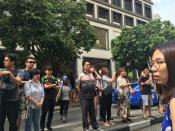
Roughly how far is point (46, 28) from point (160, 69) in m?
19.0

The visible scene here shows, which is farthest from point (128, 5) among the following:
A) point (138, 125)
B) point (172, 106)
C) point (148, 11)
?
point (172, 106)

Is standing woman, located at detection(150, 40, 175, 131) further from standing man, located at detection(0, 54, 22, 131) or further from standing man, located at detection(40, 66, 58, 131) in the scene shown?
standing man, located at detection(40, 66, 58, 131)

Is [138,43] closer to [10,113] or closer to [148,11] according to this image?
[148,11]

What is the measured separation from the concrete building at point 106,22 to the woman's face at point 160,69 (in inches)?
1353

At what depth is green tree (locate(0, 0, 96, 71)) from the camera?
66.9 feet

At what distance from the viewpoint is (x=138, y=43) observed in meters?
37.7

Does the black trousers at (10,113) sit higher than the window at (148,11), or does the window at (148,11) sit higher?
the window at (148,11)

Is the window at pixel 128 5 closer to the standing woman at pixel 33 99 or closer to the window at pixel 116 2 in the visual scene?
the window at pixel 116 2

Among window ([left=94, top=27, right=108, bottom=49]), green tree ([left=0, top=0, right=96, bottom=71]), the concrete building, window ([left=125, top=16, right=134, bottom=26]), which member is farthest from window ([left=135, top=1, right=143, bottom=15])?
green tree ([left=0, top=0, right=96, bottom=71])

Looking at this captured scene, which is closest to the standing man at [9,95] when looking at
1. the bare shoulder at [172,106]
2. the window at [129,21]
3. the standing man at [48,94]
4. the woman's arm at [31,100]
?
the woman's arm at [31,100]

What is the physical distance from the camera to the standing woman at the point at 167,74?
2189 millimetres

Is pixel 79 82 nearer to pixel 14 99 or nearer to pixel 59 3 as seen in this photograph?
pixel 14 99

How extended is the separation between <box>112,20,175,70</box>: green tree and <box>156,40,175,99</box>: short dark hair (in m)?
35.1

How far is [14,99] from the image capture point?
23.7ft
